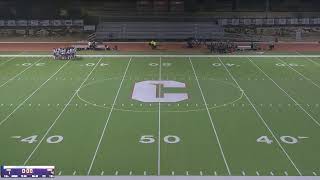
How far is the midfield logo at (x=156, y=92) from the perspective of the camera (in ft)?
59.3

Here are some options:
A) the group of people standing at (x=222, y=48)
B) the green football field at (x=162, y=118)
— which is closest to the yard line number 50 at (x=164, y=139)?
the green football field at (x=162, y=118)

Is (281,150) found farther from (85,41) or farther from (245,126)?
(85,41)

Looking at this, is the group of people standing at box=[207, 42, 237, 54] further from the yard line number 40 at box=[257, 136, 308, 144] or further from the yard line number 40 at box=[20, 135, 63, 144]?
the yard line number 40 at box=[20, 135, 63, 144]

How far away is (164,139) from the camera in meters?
13.7

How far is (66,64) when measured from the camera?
25406mm

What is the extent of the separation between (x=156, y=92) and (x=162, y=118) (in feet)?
11.3

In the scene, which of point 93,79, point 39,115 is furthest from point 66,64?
point 39,115

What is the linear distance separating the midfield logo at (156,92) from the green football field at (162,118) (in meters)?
0.04

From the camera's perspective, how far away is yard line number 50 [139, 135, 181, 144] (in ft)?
44.3

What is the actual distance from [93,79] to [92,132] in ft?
24.1

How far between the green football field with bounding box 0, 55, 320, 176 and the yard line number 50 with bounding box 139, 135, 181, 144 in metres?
0.03
